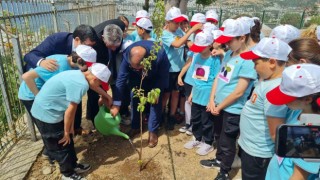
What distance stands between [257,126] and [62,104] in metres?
1.77

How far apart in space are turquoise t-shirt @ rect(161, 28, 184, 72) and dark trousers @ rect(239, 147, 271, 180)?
1.92 metres

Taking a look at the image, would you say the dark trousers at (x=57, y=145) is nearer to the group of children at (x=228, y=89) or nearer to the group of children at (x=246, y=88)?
the group of children at (x=228, y=89)

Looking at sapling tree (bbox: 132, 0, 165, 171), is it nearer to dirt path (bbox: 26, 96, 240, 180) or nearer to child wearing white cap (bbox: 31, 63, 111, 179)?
dirt path (bbox: 26, 96, 240, 180)

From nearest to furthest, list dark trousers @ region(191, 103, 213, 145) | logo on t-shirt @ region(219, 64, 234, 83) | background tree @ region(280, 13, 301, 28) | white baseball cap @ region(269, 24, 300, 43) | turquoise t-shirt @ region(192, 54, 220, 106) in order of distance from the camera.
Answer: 1. logo on t-shirt @ region(219, 64, 234, 83)
2. white baseball cap @ region(269, 24, 300, 43)
3. turquoise t-shirt @ region(192, 54, 220, 106)
4. dark trousers @ region(191, 103, 213, 145)
5. background tree @ region(280, 13, 301, 28)

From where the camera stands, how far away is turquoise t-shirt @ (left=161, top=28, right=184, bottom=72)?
146 inches

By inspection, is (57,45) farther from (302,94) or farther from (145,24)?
(302,94)

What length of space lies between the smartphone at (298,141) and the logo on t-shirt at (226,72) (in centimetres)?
155

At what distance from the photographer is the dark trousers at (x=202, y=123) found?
10.7 ft

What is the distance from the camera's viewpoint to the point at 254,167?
6.94 ft

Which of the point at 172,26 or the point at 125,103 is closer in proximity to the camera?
the point at 172,26

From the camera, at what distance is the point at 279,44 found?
1.80 metres

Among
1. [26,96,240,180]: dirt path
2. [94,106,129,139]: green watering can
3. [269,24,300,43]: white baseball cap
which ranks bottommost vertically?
[26,96,240,180]: dirt path

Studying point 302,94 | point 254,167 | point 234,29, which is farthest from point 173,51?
point 302,94

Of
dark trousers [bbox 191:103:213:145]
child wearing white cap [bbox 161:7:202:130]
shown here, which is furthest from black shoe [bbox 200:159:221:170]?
child wearing white cap [bbox 161:7:202:130]
